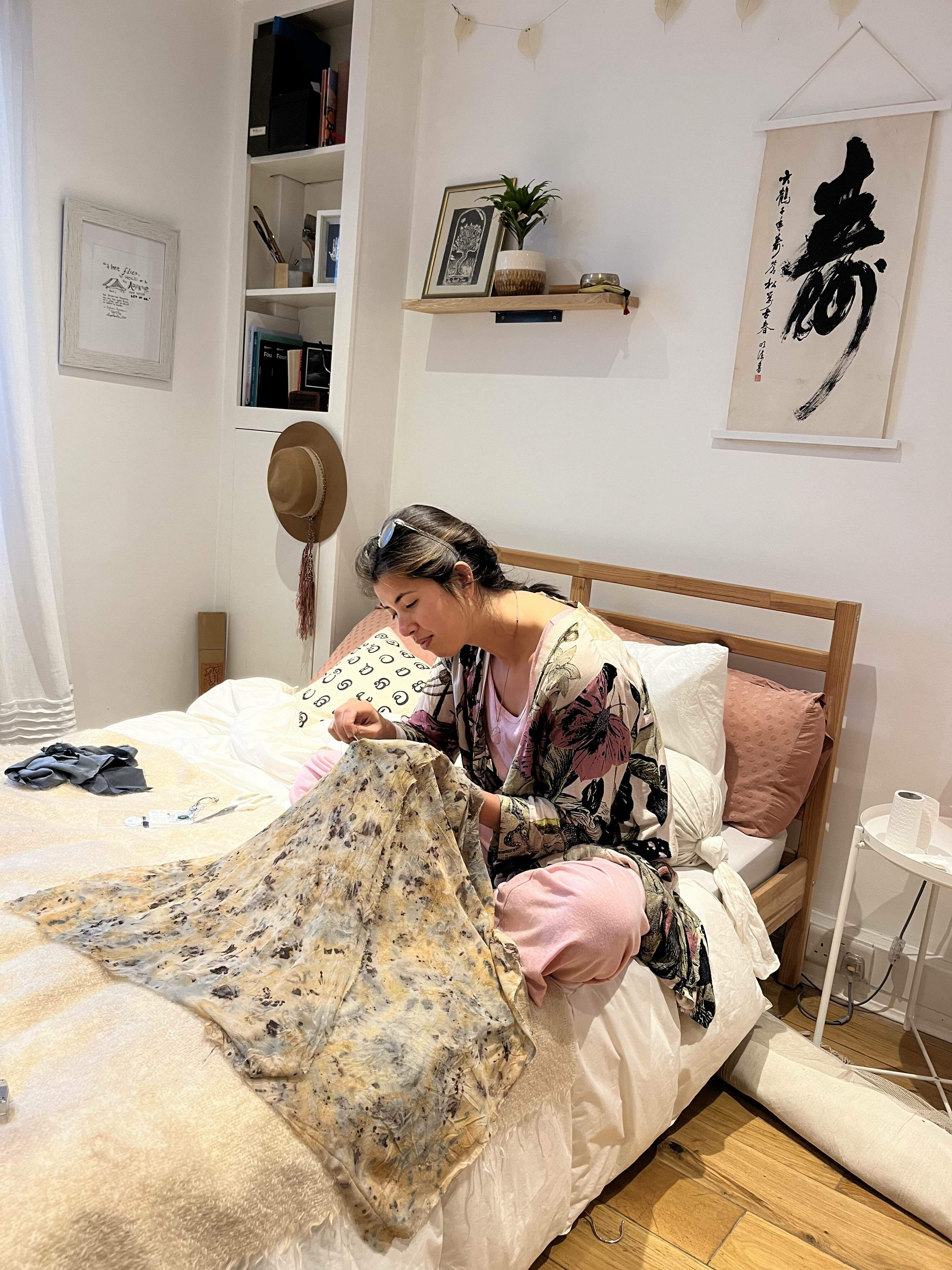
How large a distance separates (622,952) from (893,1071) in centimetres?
92

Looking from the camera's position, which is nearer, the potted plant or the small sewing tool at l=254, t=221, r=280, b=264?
the potted plant

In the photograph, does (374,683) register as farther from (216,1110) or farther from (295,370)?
(216,1110)

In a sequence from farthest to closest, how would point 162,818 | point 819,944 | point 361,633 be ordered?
point 361,633
point 819,944
point 162,818

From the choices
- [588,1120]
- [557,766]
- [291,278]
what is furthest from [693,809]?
[291,278]

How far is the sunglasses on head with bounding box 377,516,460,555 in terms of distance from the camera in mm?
1646

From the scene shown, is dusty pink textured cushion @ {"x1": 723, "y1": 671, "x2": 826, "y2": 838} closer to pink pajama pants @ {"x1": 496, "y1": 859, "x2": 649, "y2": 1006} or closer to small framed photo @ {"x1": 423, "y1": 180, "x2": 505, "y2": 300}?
pink pajama pants @ {"x1": 496, "y1": 859, "x2": 649, "y2": 1006}

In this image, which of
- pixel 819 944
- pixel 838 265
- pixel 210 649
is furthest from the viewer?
pixel 210 649

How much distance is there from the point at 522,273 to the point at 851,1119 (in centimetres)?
218

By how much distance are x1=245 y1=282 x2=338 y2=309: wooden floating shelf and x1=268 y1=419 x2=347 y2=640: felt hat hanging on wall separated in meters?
0.41

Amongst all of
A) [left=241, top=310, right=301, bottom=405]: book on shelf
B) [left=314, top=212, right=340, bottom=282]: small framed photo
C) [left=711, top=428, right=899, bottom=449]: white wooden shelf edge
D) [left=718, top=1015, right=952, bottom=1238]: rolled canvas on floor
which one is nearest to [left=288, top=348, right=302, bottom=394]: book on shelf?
[left=241, top=310, right=301, bottom=405]: book on shelf

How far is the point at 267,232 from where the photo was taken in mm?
3363

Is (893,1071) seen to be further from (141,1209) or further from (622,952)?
(141,1209)

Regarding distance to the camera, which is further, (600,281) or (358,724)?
(600,281)

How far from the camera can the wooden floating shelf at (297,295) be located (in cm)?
313
